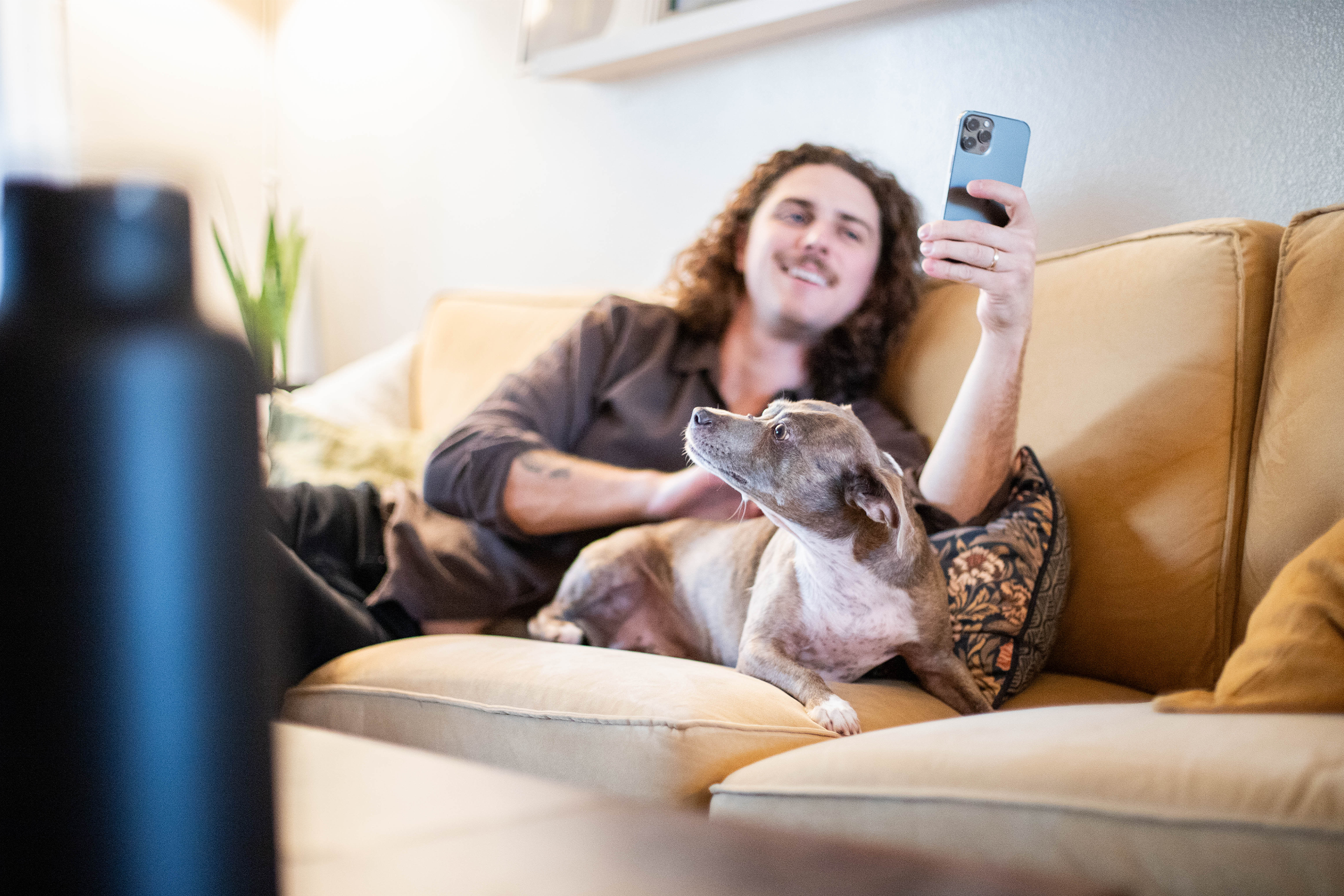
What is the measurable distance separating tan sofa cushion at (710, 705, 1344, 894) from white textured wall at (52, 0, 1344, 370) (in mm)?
708

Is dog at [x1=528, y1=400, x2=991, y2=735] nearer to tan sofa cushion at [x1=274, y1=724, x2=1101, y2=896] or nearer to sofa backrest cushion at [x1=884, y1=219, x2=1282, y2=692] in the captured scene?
sofa backrest cushion at [x1=884, y1=219, x2=1282, y2=692]

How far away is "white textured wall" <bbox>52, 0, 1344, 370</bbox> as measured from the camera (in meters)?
1.38

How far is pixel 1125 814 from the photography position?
2.33ft

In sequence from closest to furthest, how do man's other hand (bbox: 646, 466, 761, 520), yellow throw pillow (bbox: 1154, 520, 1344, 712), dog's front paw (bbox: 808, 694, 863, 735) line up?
yellow throw pillow (bbox: 1154, 520, 1344, 712), dog's front paw (bbox: 808, 694, 863, 735), man's other hand (bbox: 646, 466, 761, 520)

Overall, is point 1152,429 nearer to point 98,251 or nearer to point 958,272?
point 958,272

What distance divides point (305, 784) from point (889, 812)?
523 mm

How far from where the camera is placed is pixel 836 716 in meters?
1.15

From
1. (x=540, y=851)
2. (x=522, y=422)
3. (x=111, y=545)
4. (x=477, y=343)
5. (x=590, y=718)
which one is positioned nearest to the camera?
(x=111, y=545)

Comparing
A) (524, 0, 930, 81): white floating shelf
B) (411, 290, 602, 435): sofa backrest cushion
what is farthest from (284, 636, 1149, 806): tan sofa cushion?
(524, 0, 930, 81): white floating shelf

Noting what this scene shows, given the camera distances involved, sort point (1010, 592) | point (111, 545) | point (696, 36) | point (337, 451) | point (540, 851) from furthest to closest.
→ point (696, 36), point (337, 451), point (1010, 592), point (540, 851), point (111, 545)

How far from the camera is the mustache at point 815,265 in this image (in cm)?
165

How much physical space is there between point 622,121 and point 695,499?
5.03ft

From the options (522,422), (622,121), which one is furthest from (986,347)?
(622,121)

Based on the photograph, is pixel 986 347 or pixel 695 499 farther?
pixel 695 499
